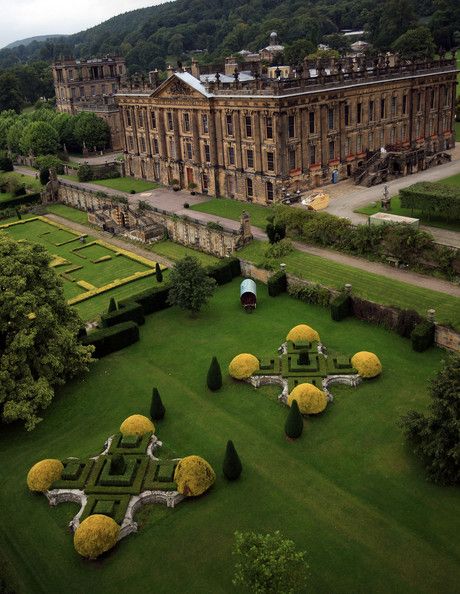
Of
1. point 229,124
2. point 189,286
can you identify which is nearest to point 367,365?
point 189,286

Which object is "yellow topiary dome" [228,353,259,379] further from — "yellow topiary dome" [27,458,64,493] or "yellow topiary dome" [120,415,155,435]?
"yellow topiary dome" [27,458,64,493]

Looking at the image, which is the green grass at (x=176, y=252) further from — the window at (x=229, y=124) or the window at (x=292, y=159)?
the window at (x=229, y=124)

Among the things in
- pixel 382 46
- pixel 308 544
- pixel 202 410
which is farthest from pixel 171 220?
pixel 382 46

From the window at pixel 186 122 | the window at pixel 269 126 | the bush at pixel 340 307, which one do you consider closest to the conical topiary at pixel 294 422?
the bush at pixel 340 307

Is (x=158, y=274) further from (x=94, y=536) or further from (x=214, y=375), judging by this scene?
(x=94, y=536)

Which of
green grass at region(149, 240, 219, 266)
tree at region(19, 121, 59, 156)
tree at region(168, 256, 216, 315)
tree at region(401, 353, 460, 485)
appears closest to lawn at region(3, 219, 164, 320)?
green grass at region(149, 240, 219, 266)
